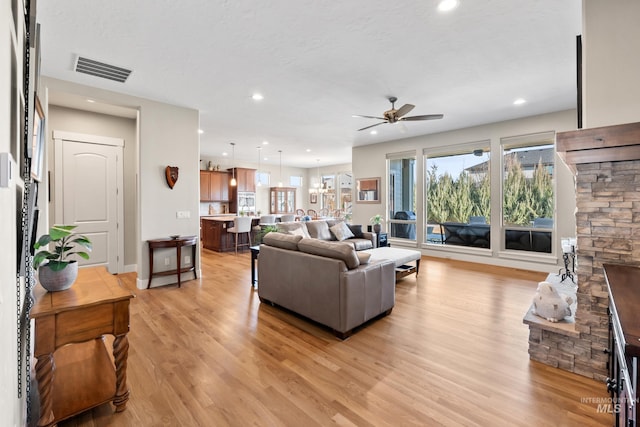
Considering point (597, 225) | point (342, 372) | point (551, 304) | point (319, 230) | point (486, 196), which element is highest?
point (486, 196)

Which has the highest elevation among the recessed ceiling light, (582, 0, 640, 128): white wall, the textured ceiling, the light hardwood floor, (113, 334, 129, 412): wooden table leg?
the textured ceiling

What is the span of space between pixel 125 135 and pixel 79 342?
15.1 ft

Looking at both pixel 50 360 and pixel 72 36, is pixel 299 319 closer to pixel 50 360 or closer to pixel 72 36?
pixel 50 360

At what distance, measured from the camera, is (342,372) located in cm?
220

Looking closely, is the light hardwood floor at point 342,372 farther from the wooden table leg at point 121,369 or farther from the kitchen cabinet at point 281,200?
the kitchen cabinet at point 281,200

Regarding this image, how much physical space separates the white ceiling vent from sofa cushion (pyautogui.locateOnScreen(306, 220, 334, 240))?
384 cm

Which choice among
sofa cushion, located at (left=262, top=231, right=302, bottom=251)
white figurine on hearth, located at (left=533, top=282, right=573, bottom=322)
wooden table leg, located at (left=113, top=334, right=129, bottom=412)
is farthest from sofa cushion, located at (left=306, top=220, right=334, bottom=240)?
wooden table leg, located at (left=113, top=334, right=129, bottom=412)

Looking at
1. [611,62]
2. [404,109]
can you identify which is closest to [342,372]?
[611,62]

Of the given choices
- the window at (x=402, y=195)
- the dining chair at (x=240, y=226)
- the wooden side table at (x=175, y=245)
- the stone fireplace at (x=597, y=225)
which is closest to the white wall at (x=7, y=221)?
the stone fireplace at (x=597, y=225)

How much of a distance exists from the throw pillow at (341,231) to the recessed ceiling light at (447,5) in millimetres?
4334

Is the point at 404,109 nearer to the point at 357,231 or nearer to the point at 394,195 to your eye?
the point at 357,231

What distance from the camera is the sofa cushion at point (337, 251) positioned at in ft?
9.11

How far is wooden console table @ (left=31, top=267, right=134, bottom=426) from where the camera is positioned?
1.50m

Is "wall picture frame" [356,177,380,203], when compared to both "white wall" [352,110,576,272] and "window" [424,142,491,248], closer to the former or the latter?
"white wall" [352,110,576,272]
